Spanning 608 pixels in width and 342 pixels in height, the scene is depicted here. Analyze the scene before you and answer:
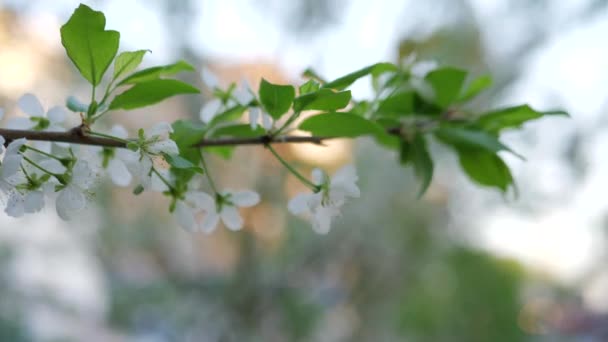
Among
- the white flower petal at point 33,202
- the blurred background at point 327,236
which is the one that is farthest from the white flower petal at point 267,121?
the blurred background at point 327,236

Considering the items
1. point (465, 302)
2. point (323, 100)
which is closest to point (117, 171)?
point (323, 100)

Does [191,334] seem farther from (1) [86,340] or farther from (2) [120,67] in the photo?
(2) [120,67]

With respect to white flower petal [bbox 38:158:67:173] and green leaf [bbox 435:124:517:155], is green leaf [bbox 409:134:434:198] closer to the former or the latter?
green leaf [bbox 435:124:517:155]

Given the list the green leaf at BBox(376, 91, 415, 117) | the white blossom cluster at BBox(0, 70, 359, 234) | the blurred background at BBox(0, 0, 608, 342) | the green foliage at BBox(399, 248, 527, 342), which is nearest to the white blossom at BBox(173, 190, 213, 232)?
the white blossom cluster at BBox(0, 70, 359, 234)

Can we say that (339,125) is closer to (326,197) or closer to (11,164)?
(326,197)

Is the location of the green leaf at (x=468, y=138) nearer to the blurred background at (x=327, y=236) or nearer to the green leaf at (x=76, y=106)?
the green leaf at (x=76, y=106)

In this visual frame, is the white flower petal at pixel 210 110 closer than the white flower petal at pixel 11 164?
No

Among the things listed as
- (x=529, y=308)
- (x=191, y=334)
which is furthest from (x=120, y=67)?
(x=529, y=308)
